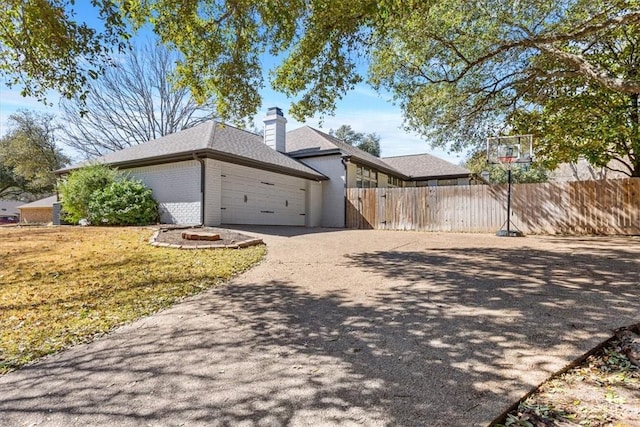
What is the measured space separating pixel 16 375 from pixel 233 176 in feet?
31.8

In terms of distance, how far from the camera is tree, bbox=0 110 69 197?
26.9m

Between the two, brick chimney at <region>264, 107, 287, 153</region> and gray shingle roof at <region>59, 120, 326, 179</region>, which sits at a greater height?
brick chimney at <region>264, 107, 287, 153</region>

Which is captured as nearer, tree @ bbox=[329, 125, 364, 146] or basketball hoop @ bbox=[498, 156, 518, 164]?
basketball hoop @ bbox=[498, 156, 518, 164]

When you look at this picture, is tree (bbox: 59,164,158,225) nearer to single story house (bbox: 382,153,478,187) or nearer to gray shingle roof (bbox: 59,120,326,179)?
gray shingle roof (bbox: 59,120,326,179)

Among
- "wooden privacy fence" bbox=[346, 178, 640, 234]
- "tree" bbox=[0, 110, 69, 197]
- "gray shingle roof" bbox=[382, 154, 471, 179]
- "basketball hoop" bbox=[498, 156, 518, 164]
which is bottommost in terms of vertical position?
"wooden privacy fence" bbox=[346, 178, 640, 234]

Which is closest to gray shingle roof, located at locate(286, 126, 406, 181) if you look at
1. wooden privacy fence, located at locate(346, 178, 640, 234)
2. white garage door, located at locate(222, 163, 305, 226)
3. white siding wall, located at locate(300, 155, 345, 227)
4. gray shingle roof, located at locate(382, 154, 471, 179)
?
white siding wall, located at locate(300, 155, 345, 227)

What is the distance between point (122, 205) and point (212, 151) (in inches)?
148

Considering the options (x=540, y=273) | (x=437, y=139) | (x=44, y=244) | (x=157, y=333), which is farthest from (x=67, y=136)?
(x=540, y=273)

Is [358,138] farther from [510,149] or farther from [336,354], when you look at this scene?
[336,354]

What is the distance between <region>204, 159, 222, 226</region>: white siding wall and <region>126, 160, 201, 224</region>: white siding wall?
0.31 metres

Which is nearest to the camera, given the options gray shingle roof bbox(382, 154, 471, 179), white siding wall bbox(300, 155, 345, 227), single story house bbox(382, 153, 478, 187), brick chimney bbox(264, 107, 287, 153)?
white siding wall bbox(300, 155, 345, 227)

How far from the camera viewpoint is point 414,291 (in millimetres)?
4285

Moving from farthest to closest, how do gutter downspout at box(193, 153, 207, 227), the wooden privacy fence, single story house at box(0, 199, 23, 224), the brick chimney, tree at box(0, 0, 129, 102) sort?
1. single story house at box(0, 199, 23, 224)
2. the brick chimney
3. gutter downspout at box(193, 153, 207, 227)
4. the wooden privacy fence
5. tree at box(0, 0, 129, 102)

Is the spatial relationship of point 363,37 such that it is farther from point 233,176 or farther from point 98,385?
point 98,385
